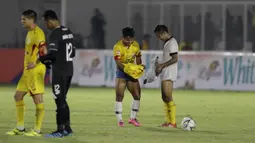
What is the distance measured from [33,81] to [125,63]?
8.34ft

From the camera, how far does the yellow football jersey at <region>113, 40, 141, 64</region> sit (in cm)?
1513

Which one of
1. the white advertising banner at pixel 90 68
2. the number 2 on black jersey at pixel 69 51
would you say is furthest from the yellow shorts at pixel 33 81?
the white advertising banner at pixel 90 68

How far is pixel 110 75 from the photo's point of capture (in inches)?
1125

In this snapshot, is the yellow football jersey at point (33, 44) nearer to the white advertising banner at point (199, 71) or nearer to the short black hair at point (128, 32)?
the short black hair at point (128, 32)

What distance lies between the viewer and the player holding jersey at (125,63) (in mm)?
15094

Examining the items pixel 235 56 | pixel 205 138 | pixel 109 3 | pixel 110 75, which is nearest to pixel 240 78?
pixel 235 56

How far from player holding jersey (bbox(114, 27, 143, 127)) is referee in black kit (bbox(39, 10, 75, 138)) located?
208cm

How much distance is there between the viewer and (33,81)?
1318cm

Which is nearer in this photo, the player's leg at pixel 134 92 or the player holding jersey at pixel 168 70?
the player holding jersey at pixel 168 70

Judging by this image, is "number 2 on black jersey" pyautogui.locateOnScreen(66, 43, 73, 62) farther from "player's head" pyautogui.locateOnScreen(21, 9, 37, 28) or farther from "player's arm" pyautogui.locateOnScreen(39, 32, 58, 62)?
"player's head" pyautogui.locateOnScreen(21, 9, 37, 28)

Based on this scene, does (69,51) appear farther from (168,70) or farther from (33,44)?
(168,70)

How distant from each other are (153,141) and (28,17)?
2.80 meters

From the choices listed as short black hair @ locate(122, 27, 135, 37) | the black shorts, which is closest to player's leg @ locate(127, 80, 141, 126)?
short black hair @ locate(122, 27, 135, 37)

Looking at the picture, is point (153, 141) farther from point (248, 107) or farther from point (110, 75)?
point (110, 75)
